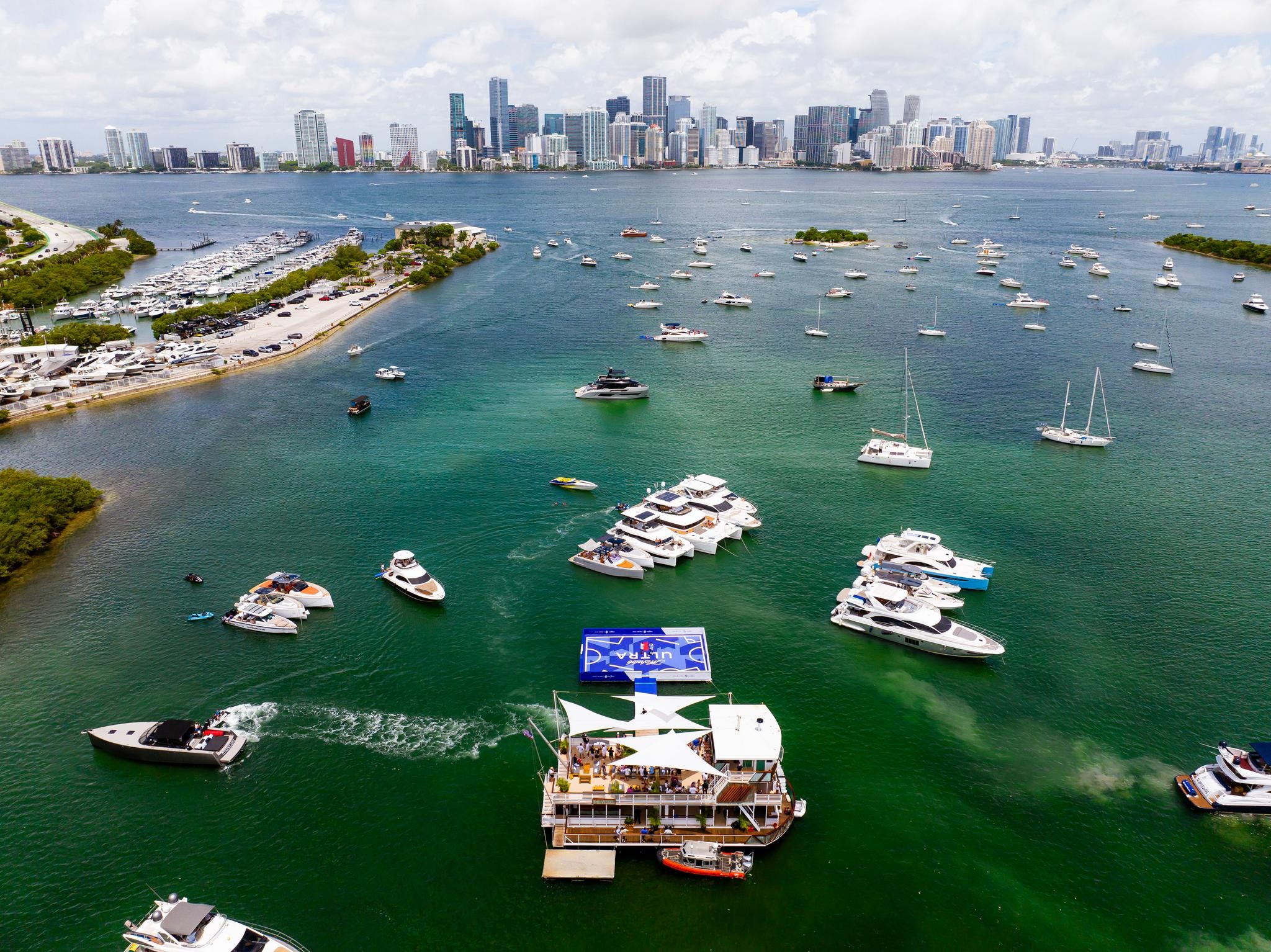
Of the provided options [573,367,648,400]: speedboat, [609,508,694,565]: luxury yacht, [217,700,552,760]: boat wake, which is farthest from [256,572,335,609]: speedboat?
[573,367,648,400]: speedboat

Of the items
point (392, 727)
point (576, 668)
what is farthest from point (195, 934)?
point (576, 668)

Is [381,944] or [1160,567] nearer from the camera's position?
[381,944]

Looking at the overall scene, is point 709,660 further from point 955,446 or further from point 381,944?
point 955,446

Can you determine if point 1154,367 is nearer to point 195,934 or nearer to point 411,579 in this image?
point 411,579

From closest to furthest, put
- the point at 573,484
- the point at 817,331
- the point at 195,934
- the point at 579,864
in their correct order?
the point at 195,934 < the point at 579,864 < the point at 573,484 < the point at 817,331

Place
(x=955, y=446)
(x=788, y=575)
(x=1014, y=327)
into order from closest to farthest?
(x=788, y=575) → (x=955, y=446) → (x=1014, y=327)

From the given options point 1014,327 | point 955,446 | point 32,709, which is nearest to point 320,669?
point 32,709

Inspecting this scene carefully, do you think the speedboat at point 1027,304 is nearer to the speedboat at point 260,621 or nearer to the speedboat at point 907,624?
the speedboat at point 907,624
